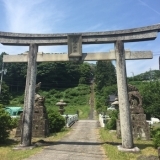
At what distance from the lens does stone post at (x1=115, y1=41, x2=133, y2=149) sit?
9836 mm

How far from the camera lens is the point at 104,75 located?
2761 inches

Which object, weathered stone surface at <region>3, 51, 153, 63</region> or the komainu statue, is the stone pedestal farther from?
the komainu statue

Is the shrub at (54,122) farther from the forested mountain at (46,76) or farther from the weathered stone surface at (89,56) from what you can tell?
the forested mountain at (46,76)

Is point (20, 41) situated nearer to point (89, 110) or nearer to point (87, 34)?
point (87, 34)

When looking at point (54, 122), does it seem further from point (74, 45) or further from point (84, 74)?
point (84, 74)

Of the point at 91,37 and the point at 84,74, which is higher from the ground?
the point at 84,74

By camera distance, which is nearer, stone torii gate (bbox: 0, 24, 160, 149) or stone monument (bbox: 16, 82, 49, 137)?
stone torii gate (bbox: 0, 24, 160, 149)

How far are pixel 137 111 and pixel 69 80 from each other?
54.6m

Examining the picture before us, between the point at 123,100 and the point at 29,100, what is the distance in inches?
186

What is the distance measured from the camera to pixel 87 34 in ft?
36.4

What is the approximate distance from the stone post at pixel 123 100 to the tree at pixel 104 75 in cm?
5645

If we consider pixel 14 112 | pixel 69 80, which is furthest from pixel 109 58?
pixel 69 80

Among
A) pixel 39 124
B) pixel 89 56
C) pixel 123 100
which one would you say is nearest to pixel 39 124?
pixel 39 124

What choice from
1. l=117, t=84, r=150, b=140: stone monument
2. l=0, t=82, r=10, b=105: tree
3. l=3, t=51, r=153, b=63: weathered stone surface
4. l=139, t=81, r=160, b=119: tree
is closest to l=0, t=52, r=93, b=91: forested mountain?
l=0, t=82, r=10, b=105: tree
